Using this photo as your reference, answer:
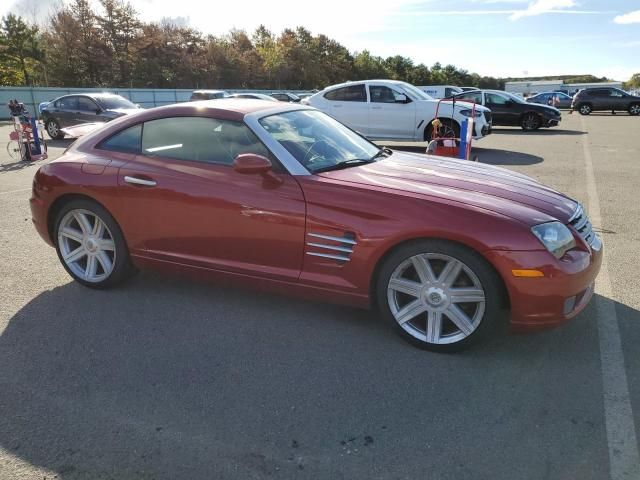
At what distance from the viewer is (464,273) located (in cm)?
315

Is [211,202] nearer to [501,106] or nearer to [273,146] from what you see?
[273,146]

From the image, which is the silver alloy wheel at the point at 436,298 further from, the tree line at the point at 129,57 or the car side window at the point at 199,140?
the tree line at the point at 129,57

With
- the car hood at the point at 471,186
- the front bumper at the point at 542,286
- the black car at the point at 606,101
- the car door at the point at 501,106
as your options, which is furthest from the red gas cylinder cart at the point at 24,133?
the black car at the point at 606,101

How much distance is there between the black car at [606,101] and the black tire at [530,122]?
14.2 m

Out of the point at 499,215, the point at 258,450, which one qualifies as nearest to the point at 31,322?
the point at 258,450

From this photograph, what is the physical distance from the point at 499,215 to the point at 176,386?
6.88 ft

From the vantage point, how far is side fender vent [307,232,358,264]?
3293 mm

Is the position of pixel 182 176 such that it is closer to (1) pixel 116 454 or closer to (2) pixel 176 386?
(2) pixel 176 386

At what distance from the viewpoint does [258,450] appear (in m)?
2.41

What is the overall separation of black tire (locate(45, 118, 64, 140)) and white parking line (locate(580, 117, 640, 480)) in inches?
664

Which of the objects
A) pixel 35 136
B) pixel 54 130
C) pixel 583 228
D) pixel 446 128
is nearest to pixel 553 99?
pixel 446 128

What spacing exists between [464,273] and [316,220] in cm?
97

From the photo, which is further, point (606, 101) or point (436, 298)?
point (606, 101)

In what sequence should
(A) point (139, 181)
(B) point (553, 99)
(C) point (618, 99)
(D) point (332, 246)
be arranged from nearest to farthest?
1. (D) point (332, 246)
2. (A) point (139, 181)
3. (C) point (618, 99)
4. (B) point (553, 99)
